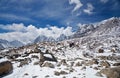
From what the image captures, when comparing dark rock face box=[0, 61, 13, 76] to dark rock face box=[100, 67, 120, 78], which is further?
dark rock face box=[0, 61, 13, 76]

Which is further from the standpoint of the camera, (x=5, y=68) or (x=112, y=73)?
(x=5, y=68)

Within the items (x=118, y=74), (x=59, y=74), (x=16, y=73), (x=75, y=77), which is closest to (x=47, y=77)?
(x=59, y=74)

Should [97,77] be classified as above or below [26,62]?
below

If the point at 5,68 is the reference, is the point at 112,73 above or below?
below

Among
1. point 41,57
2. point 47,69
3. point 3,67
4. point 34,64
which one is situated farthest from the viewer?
point 41,57

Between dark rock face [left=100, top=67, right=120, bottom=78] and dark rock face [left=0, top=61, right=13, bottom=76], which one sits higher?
dark rock face [left=0, top=61, right=13, bottom=76]

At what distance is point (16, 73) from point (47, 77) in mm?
7177

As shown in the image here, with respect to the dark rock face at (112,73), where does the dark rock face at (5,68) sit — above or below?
above

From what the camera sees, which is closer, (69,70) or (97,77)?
(97,77)

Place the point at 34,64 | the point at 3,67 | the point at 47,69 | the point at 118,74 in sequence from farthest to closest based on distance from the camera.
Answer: the point at 34,64 → the point at 47,69 → the point at 3,67 → the point at 118,74

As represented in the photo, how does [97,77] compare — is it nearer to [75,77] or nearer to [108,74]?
[108,74]

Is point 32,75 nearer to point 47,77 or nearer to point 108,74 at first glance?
point 47,77

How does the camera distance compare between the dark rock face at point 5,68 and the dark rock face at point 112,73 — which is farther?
the dark rock face at point 5,68

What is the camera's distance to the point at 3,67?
31.5 metres
